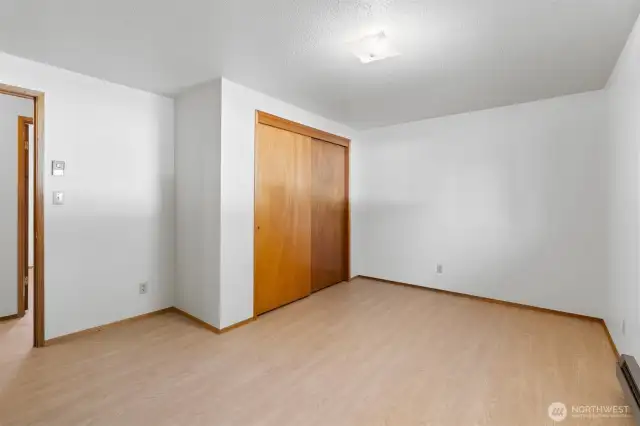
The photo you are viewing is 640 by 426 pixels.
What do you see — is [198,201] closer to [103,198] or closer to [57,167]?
[103,198]

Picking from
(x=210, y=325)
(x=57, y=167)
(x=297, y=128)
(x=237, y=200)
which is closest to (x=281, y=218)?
(x=237, y=200)

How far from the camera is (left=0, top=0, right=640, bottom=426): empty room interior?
1.89 meters

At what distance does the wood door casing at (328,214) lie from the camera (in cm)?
407

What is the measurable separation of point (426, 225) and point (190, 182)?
294 centimetres

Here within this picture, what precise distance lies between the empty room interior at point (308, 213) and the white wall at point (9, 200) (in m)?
0.02

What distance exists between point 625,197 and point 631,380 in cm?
124

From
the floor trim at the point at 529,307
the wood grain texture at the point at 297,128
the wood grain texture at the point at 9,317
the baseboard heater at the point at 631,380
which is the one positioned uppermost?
the wood grain texture at the point at 297,128

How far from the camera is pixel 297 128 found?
368 centimetres

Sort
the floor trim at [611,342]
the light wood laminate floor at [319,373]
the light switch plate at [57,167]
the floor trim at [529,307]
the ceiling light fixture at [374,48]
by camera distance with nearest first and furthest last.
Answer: the light wood laminate floor at [319,373]
the ceiling light fixture at [374,48]
the floor trim at [611,342]
the light switch plate at [57,167]
the floor trim at [529,307]

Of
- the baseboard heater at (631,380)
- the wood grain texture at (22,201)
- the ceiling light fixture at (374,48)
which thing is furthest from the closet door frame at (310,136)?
the baseboard heater at (631,380)

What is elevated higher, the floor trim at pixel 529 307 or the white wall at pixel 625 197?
the white wall at pixel 625 197

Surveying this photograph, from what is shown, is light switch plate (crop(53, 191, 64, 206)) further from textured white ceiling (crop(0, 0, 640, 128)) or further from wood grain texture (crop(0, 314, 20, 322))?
wood grain texture (crop(0, 314, 20, 322))

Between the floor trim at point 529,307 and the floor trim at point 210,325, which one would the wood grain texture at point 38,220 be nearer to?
the floor trim at point 210,325

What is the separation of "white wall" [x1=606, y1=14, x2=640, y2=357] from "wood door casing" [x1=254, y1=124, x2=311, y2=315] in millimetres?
2833
